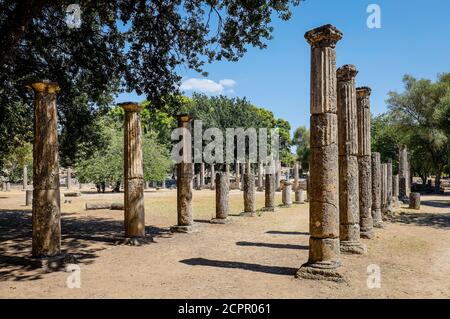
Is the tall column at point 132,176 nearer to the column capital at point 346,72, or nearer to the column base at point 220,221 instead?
the column base at point 220,221

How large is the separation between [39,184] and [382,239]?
34.3 feet

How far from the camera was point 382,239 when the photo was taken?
12.3m

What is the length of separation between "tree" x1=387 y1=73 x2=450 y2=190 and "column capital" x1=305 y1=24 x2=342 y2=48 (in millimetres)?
33648

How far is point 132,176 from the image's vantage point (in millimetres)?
11922

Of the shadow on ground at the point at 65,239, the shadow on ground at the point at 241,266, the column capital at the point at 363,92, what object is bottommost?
the shadow on ground at the point at 241,266

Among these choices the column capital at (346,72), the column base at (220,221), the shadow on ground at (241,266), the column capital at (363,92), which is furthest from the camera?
the column base at (220,221)

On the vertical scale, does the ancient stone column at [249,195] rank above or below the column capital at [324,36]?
below

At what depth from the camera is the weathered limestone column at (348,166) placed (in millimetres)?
10312

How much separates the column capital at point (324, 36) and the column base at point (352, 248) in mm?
5356

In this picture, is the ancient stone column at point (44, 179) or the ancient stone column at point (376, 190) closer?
the ancient stone column at point (44, 179)

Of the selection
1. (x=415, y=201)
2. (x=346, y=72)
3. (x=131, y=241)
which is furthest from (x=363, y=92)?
(x=415, y=201)

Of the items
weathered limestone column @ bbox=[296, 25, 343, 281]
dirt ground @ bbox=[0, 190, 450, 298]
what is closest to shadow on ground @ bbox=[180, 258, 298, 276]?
dirt ground @ bbox=[0, 190, 450, 298]

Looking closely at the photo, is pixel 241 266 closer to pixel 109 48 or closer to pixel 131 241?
pixel 131 241

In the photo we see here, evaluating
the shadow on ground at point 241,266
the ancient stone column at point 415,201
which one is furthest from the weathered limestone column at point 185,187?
the ancient stone column at point 415,201
